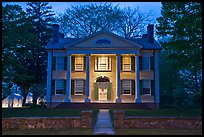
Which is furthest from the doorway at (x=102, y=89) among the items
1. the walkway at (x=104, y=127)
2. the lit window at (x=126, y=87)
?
the walkway at (x=104, y=127)

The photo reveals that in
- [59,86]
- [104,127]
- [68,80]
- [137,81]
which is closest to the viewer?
[104,127]

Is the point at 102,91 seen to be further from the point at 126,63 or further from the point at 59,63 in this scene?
the point at 59,63

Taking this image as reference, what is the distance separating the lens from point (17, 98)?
45094 mm

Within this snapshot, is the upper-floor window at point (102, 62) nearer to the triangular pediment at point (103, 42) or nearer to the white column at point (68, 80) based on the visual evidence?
the triangular pediment at point (103, 42)

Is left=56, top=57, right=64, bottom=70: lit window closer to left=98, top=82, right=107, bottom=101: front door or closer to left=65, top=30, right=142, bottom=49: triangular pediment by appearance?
left=65, top=30, right=142, bottom=49: triangular pediment

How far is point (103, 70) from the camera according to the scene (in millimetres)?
29156

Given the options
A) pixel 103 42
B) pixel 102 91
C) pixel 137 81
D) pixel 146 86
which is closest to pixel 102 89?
pixel 102 91

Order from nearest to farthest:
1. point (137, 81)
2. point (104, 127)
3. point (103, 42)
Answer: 1. point (104, 127)
2. point (137, 81)
3. point (103, 42)

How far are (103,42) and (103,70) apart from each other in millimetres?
3169

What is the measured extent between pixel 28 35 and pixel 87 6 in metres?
18.2


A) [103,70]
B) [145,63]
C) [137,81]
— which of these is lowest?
[137,81]

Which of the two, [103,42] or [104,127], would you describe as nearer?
[104,127]

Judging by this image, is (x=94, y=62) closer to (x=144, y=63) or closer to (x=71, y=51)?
(x=71, y=51)

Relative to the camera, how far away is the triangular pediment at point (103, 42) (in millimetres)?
28103
